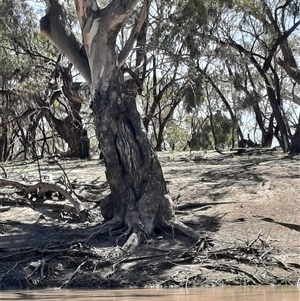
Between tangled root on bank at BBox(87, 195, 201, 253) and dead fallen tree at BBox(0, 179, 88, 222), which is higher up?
dead fallen tree at BBox(0, 179, 88, 222)

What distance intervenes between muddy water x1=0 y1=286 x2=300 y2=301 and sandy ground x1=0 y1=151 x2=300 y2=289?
683 millimetres

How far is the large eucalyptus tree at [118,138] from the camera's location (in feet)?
38.4

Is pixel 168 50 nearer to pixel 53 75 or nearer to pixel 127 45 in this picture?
pixel 127 45

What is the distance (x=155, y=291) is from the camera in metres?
9.15

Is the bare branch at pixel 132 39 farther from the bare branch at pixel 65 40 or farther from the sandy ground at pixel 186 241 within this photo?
the sandy ground at pixel 186 241

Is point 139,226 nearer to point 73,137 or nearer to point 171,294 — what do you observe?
point 171,294

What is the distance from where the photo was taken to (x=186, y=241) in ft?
37.5

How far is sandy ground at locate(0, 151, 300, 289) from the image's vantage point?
1011 centimetres

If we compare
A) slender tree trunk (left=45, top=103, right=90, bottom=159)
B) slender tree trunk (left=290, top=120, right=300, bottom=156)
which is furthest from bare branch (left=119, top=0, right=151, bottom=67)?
slender tree trunk (left=45, top=103, right=90, bottom=159)

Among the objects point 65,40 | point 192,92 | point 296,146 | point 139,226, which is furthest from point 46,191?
point 296,146

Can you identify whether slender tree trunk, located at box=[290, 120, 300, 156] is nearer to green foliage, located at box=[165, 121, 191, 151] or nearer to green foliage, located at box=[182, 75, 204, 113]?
green foliage, located at box=[182, 75, 204, 113]

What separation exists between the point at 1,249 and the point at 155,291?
10.1ft

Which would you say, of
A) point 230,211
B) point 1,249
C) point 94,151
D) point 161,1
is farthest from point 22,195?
point 94,151

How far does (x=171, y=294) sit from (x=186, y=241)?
3.00 m
